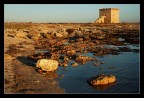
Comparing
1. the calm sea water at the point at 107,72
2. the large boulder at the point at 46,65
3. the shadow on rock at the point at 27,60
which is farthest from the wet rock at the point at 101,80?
the shadow on rock at the point at 27,60

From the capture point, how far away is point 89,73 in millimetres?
14266

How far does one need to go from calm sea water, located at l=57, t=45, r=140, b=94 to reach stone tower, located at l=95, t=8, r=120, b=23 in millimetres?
42475

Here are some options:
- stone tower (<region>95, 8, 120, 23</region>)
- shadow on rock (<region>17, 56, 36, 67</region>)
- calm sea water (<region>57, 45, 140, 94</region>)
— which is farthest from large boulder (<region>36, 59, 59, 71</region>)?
stone tower (<region>95, 8, 120, 23</region>)

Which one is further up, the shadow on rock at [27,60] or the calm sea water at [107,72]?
the shadow on rock at [27,60]

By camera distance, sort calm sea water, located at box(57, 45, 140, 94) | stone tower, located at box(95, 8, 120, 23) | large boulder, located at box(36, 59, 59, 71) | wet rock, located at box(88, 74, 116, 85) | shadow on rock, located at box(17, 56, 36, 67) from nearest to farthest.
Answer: calm sea water, located at box(57, 45, 140, 94)
wet rock, located at box(88, 74, 116, 85)
large boulder, located at box(36, 59, 59, 71)
shadow on rock, located at box(17, 56, 36, 67)
stone tower, located at box(95, 8, 120, 23)

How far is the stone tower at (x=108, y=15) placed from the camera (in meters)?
60.6

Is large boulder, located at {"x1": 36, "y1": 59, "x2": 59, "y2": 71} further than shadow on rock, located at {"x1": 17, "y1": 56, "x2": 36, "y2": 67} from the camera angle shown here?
No

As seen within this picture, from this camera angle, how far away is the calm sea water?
11.6 meters

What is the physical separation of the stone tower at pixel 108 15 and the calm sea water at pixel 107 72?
4247 cm

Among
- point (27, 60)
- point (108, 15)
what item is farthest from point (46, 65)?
point (108, 15)

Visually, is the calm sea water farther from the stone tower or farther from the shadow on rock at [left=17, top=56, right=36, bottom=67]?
the stone tower

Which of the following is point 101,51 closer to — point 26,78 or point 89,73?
point 89,73

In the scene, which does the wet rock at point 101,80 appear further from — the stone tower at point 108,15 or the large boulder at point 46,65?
the stone tower at point 108,15

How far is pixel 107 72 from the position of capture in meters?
14.7
